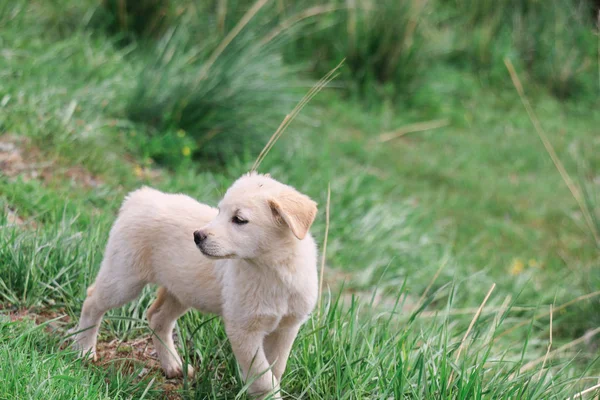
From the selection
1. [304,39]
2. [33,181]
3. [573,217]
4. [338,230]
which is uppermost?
[33,181]

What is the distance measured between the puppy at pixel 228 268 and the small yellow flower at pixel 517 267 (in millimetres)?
3895

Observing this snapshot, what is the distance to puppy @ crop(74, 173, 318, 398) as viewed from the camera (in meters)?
3.47

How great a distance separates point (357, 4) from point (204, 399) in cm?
730

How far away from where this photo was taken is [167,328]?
413 centimetres

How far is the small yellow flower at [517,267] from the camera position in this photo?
7210mm

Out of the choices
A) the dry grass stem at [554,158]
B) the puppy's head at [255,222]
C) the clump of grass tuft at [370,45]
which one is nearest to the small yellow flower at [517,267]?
the dry grass stem at [554,158]

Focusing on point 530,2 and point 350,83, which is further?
point 530,2

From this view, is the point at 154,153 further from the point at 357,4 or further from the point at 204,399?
the point at 357,4

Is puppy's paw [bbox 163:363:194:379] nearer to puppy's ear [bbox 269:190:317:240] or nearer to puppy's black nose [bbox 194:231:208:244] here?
puppy's black nose [bbox 194:231:208:244]

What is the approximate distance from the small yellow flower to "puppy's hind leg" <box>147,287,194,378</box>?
391cm

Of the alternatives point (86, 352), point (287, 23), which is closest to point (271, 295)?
point (86, 352)

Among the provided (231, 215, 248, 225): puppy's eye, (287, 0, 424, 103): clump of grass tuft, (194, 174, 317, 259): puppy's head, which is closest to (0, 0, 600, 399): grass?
(287, 0, 424, 103): clump of grass tuft

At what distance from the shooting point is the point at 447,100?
1032 cm

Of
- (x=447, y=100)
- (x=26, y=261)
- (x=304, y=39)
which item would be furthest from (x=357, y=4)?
(x=26, y=261)
